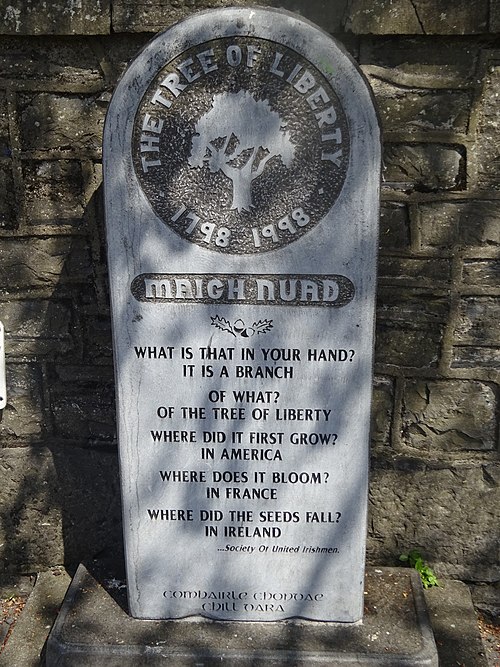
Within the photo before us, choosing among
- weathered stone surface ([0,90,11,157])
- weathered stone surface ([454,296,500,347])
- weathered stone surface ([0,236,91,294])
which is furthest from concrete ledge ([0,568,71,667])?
weathered stone surface ([454,296,500,347])

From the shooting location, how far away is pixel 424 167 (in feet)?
7.84

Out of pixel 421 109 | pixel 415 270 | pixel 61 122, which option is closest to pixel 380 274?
pixel 415 270

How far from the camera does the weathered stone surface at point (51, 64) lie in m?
2.39

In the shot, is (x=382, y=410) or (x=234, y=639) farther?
(x=382, y=410)

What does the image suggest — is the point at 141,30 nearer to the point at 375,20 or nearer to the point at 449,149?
the point at 375,20

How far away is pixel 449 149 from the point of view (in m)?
2.37

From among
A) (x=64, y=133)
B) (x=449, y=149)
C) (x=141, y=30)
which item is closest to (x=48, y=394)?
(x=64, y=133)

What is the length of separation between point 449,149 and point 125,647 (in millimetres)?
1929

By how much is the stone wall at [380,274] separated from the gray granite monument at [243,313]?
490mm

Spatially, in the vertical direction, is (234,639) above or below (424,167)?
below

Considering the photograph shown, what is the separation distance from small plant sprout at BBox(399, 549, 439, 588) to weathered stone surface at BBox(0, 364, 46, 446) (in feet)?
4.93

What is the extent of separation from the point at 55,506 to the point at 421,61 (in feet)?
6.97

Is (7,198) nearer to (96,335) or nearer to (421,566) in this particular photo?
(96,335)

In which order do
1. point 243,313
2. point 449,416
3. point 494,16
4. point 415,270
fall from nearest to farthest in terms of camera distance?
point 243,313
point 494,16
point 415,270
point 449,416
